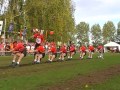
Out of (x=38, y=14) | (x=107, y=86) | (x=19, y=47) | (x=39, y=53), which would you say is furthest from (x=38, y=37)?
(x=38, y=14)

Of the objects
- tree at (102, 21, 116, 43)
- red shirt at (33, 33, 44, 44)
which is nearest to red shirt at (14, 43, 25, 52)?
red shirt at (33, 33, 44, 44)

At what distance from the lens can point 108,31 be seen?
643ft

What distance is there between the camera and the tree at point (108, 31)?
193750 millimetres

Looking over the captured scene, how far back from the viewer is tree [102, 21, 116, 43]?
19375cm

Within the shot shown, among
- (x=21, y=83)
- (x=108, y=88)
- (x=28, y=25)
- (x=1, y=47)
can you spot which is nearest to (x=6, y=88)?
(x=21, y=83)

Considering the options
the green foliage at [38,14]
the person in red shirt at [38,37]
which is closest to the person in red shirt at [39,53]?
the person in red shirt at [38,37]

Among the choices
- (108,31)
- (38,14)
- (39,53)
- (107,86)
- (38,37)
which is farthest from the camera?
(108,31)

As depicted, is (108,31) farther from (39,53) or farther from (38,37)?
(38,37)

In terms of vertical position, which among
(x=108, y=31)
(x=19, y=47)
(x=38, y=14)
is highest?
(x=108, y=31)

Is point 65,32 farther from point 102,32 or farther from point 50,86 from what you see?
point 102,32

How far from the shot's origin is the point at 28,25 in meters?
71.3

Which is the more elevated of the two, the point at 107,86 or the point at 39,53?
the point at 39,53

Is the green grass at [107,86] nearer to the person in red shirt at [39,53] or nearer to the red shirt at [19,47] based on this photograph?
the red shirt at [19,47]

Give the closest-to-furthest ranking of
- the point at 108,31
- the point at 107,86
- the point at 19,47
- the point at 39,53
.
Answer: the point at 107,86, the point at 19,47, the point at 39,53, the point at 108,31
